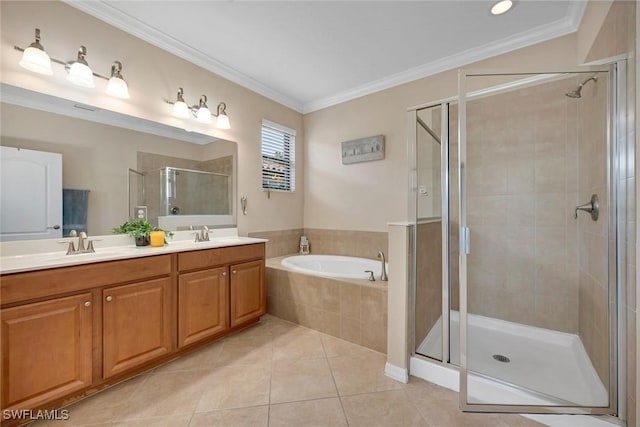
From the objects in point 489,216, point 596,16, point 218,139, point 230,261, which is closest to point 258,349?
point 230,261

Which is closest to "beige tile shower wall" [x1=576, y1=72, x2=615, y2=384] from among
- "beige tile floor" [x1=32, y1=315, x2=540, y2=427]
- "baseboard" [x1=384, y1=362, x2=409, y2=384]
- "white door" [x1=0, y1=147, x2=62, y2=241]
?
"beige tile floor" [x1=32, y1=315, x2=540, y2=427]

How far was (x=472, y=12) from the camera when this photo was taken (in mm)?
1887

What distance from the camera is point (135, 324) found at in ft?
5.31

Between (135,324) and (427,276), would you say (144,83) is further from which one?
(427,276)

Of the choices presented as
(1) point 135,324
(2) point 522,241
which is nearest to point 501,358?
(2) point 522,241

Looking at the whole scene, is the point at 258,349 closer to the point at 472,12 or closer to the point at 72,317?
the point at 72,317

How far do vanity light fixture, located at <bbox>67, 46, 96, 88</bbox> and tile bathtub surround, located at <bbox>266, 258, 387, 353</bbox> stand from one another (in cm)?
205

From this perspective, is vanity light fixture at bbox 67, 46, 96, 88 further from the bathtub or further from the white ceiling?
the bathtub

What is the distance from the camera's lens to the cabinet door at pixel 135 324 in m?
1.51

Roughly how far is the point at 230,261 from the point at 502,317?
248 centimetres

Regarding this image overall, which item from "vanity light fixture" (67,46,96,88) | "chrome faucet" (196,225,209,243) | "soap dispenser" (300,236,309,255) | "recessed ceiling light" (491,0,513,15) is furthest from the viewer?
"soap dispenser" (300,236,309,255)

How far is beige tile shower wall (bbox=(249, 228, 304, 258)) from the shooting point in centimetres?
309

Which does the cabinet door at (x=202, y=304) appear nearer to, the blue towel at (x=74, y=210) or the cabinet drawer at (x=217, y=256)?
the cabinet drawer at (x=217, y=256)

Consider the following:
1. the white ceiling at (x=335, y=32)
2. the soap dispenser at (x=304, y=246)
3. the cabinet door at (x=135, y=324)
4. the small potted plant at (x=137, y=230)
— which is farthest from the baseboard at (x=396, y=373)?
the white ceiling at (x=335, y=32)
